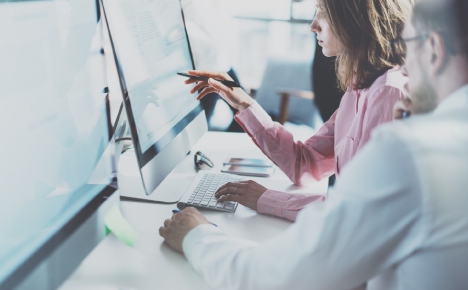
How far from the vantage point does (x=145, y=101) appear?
1.01m

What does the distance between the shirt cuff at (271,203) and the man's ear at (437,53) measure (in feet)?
1.69

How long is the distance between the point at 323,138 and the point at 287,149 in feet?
0.45

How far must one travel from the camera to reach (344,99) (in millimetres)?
1338

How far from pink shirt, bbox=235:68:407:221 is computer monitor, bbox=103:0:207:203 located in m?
0.21

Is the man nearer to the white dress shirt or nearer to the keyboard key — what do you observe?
the white dress shirt

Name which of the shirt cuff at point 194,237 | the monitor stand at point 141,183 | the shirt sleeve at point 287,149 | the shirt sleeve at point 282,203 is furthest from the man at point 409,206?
the shirt sleeve at point 287,149

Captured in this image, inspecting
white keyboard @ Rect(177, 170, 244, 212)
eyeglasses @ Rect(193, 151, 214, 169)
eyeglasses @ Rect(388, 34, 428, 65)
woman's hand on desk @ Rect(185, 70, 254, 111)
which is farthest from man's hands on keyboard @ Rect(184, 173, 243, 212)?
eyeglasses @ Rect(388, 34, 428, 65)

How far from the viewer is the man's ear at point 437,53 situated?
0.63 meters

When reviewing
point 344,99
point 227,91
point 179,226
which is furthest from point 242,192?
point 344,99

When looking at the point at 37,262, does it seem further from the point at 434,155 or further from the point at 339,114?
the point at 339,114

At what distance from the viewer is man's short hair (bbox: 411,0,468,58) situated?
616 mm

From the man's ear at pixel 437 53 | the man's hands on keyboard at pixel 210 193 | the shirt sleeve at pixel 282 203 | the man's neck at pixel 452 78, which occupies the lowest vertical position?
the shirt sleeve at pixel 282 203

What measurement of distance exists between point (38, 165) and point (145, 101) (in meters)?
0.33

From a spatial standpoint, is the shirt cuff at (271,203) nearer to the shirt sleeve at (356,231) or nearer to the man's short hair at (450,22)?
the shirt sleeve at (356,231)
